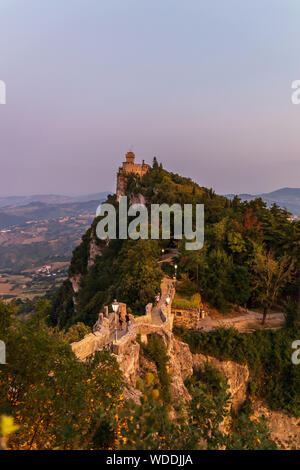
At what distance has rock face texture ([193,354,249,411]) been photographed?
17406mm

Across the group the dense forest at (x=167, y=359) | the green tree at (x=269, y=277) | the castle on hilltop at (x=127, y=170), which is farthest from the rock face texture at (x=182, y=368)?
the castle on hilltop at (x=127, y=170)

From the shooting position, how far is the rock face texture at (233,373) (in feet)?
57.1

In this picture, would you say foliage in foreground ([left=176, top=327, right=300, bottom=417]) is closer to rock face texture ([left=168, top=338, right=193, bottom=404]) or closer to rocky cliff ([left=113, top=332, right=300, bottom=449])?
rocky cliff ([left=113, top=332, right=300, bottom=449])

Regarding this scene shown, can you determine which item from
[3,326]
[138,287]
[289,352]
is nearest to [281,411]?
[289,352]

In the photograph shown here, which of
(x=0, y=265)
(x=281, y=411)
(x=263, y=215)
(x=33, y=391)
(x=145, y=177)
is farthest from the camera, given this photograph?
(x=0, y=265)

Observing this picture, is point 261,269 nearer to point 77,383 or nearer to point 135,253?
point 135,253

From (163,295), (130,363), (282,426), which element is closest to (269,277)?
(163,295)

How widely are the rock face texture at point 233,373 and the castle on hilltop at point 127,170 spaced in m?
50.2

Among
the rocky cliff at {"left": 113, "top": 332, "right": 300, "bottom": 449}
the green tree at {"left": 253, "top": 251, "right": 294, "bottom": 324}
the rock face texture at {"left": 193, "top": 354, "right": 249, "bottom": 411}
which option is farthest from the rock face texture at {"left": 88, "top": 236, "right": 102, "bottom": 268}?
the rocky cliff at {"left": 113, "top": 332, "right": 300, "bottom": 449}

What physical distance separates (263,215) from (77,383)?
24.6m

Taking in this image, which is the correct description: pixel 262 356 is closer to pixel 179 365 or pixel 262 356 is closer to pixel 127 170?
pixel 179 365

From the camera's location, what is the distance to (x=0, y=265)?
183500mm

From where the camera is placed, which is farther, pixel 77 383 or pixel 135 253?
pixel 135 253

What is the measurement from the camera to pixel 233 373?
17688mm
